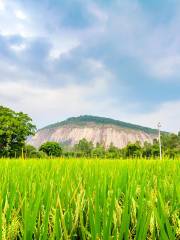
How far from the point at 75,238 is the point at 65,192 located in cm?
51

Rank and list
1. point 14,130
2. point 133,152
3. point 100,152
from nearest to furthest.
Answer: point 100,152 < point 133,152 < point 14,130

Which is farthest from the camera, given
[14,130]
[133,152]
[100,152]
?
[14,130]

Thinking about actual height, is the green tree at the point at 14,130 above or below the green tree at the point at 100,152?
above

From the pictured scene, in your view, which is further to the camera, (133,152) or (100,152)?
(133,152)

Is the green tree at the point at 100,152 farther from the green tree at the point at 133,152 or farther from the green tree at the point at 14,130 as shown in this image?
the green tree at the point at 14,130

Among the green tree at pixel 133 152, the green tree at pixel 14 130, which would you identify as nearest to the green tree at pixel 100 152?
the green tree at pixel 133 152

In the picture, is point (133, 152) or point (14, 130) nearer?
point (133, 152)

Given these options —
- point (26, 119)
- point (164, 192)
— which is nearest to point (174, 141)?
point (26, 119)

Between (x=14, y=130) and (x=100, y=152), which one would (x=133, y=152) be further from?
(x=14, y=130)

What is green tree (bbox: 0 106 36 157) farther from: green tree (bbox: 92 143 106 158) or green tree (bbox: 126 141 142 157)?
green tree (bbox: 92 143 106 158)

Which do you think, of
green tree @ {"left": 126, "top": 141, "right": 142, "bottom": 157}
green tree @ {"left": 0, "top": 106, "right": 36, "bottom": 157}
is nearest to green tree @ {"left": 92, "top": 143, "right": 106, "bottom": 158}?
green tree @ {"left": 126, "top": 141, "right": 142, "bottom": 157}

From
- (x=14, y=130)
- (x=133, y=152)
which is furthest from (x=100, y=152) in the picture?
(x=14, y=130)

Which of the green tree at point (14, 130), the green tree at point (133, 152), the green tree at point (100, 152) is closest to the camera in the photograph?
the green tree at point (133, 152)

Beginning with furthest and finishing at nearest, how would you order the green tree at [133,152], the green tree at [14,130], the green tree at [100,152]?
the green tree at [14,130] → the green tree at [100,152] → the green tree at [133,152]
